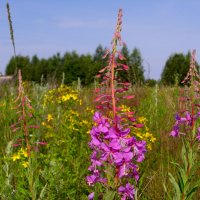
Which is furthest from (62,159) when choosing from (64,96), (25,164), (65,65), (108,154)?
(65,65)

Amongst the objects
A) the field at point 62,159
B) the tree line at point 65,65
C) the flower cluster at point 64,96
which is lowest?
the field at point 62,159

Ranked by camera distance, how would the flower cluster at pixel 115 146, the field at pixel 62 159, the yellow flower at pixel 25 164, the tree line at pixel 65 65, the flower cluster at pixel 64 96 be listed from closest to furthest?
1. the flower cluster at pixel 115 146
2. the field at pixel 62 159
3. the yellow flower at pixel 25 164
4. the flower cluster at pixel 64 96
5. the tree line at pixel 65 65

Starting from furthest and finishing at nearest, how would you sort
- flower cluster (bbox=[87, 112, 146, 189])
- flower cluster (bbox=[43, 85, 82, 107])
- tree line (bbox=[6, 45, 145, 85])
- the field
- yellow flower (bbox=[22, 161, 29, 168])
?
1. tree line (bbox=[6, 45, 145, 85])
2. flower cluster (bbox=[43, 85, 82, 107])
3. yellow flower (bbox=[22, 161, 29, 168])
4. the field
5. flower cluster (bbox=[87, 112, 146, 189])

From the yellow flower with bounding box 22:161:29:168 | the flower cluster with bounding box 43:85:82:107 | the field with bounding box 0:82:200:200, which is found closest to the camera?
the field with bounding box 0:82:200:200

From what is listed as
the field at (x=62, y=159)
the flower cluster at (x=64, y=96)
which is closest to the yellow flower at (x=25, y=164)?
the field at (x=62, y=159)

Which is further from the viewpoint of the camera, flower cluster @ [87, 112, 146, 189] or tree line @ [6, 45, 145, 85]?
tree line @ [6, 45, 145, 85]

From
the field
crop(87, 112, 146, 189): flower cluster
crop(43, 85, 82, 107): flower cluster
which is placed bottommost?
the field

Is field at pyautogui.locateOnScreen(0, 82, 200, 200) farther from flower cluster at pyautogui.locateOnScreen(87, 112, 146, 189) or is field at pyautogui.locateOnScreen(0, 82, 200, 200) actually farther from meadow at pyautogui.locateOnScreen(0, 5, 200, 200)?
flower cluster at pyautogui.locateOnScreen(87, 112, 146, 189)

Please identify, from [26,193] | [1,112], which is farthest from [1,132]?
[26,193]

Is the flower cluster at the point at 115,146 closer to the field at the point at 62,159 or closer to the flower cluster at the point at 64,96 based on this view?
the field at the point at 62,159

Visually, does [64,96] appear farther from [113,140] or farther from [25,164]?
[113,140]

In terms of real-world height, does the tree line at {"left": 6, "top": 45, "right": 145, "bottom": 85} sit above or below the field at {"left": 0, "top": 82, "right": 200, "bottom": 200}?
above

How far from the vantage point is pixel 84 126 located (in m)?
4.30

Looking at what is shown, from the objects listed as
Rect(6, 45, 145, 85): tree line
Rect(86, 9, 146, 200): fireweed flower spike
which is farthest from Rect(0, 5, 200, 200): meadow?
Rect(6, 45, 145, 85): tree line
